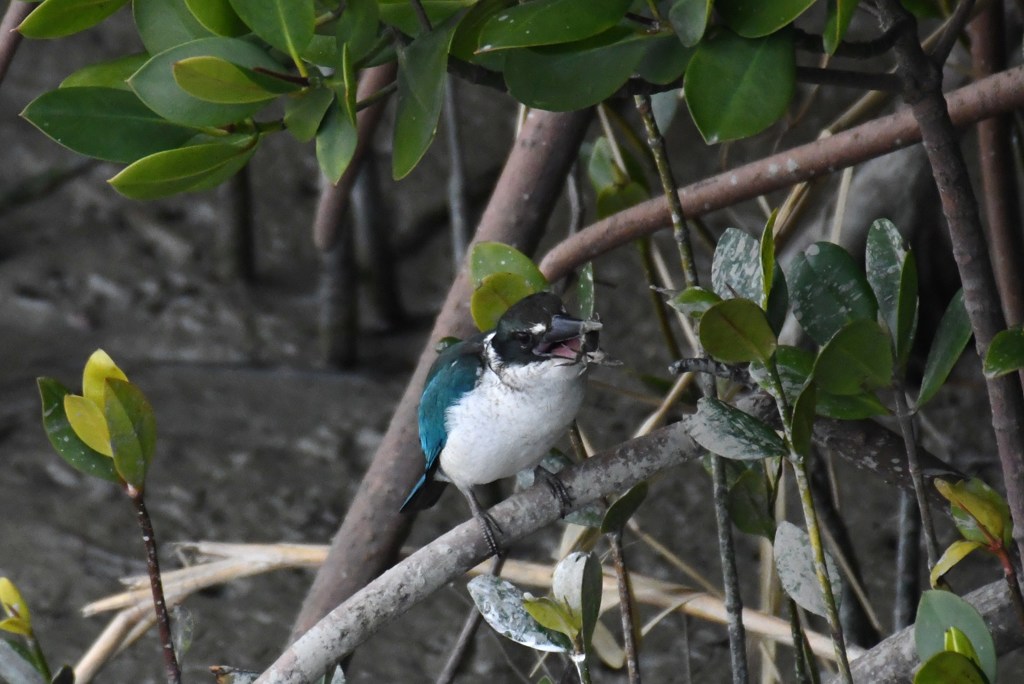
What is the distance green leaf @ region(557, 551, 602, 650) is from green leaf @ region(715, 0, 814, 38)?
0.40 meters

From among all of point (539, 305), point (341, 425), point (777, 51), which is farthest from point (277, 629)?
point (777, 51)

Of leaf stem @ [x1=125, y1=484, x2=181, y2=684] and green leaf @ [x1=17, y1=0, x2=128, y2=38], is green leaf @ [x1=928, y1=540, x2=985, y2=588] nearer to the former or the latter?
leaf stem @ [x1=125, y1=484, x2=181, y2=684]

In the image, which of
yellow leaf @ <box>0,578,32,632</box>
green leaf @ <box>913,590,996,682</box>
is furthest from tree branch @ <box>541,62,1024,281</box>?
yellow leaf @ <box>0,578,32,632</box>

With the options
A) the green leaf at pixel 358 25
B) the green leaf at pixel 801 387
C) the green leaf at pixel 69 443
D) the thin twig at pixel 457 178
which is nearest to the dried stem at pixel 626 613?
the green leaf at pixel 801 387

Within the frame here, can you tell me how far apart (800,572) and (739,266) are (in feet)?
0.82

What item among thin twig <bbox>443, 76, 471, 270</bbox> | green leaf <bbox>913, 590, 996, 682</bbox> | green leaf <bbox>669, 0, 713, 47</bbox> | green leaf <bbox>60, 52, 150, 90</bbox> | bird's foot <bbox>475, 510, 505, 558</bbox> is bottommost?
thin twig <bbox>443, 76, 471, 270</bbox>

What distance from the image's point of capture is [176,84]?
0.83 m

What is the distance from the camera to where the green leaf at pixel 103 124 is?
0.90m

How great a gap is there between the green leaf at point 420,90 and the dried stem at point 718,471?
315 mm

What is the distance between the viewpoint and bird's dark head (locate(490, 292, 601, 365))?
1237 mm

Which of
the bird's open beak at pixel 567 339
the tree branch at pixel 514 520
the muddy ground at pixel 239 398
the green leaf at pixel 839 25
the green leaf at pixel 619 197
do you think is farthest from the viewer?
the muddy ground at pixel 239 398

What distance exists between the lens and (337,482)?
9.49ft

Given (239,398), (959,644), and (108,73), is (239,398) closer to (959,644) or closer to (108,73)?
(108,73)

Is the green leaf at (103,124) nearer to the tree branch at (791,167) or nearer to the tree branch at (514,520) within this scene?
the tree branch at (514,520)
